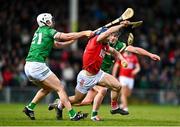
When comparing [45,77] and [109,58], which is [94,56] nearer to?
[45,77]

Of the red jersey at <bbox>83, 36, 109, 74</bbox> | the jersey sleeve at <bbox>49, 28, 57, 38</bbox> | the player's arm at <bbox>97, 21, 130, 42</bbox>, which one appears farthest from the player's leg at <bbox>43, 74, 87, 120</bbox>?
the player's arm at <bbox>97, 21, 130, 42</bbox>

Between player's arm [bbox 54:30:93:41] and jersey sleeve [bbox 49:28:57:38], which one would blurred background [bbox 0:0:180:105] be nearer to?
jersey sleeve [bbox 49:28:57:38]

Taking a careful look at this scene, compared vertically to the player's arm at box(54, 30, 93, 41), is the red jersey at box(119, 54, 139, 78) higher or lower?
lower

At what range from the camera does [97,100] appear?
19.7m

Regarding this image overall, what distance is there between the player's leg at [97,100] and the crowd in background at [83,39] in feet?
45.7

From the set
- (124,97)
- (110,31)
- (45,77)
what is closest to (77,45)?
(124,97)

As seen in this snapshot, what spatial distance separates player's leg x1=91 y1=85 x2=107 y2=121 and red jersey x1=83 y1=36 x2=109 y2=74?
0.88m

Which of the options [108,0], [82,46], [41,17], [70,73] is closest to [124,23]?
[41,17]

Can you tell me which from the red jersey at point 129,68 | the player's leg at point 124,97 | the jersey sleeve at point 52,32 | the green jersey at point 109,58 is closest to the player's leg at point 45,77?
the jersey sleeve at point 52,32

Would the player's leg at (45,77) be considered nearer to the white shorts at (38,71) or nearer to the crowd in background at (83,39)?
the white shorts at (38,71)

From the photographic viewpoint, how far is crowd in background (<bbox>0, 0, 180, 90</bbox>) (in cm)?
3494

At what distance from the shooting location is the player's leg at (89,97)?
66.7ft

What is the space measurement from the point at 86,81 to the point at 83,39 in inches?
735

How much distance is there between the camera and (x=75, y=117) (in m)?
18.7
